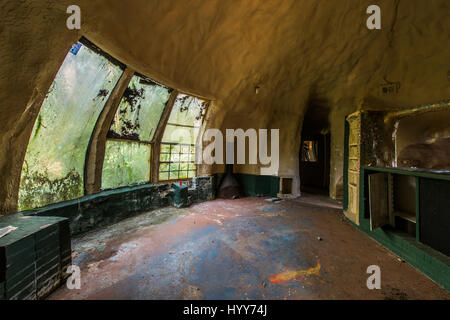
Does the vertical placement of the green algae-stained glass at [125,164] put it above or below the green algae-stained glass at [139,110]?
below

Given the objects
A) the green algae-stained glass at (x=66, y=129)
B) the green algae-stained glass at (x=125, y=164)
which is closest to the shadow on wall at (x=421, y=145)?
the green algae-stained glass at (x=125, y=164)

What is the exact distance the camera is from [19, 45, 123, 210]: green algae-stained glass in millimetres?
3008

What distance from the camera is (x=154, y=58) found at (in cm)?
400

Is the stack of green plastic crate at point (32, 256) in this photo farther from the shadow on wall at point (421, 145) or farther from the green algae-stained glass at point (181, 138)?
the shadow on wall at point (421, 145)

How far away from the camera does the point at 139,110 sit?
15.4 ft

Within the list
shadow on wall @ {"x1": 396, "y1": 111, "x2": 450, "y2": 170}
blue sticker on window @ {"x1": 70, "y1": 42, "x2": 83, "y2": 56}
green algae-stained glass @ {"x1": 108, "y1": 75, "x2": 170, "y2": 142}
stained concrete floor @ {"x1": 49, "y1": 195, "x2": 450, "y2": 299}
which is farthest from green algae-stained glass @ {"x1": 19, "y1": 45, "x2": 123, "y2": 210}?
shadow on wall @ {"x1": 396, "y1": 111, "x2": 450, "y2": 170}

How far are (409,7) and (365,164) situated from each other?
5.20m

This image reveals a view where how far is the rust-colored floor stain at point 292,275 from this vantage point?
→ 7.93 ft

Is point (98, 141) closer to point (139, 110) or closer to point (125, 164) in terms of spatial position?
point (125, 164)

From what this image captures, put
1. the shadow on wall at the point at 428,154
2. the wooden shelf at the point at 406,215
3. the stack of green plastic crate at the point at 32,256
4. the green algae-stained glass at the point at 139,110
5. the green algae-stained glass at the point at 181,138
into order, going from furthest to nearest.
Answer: the shadow on wall at the point at 428,154 → the green algae-stained glass at the point at 181,138 → the green algae-stained glass at the point at 139,110 → the wooden shelf at the point at 406,215 → the stack of green plastic crate at the point at 32,256

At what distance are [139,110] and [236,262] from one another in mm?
4232

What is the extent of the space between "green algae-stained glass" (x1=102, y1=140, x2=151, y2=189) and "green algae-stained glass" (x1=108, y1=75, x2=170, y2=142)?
241 millimetres

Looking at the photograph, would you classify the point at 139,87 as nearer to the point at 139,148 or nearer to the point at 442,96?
the point at 139,148

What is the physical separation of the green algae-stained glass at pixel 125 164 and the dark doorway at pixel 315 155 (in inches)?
298
